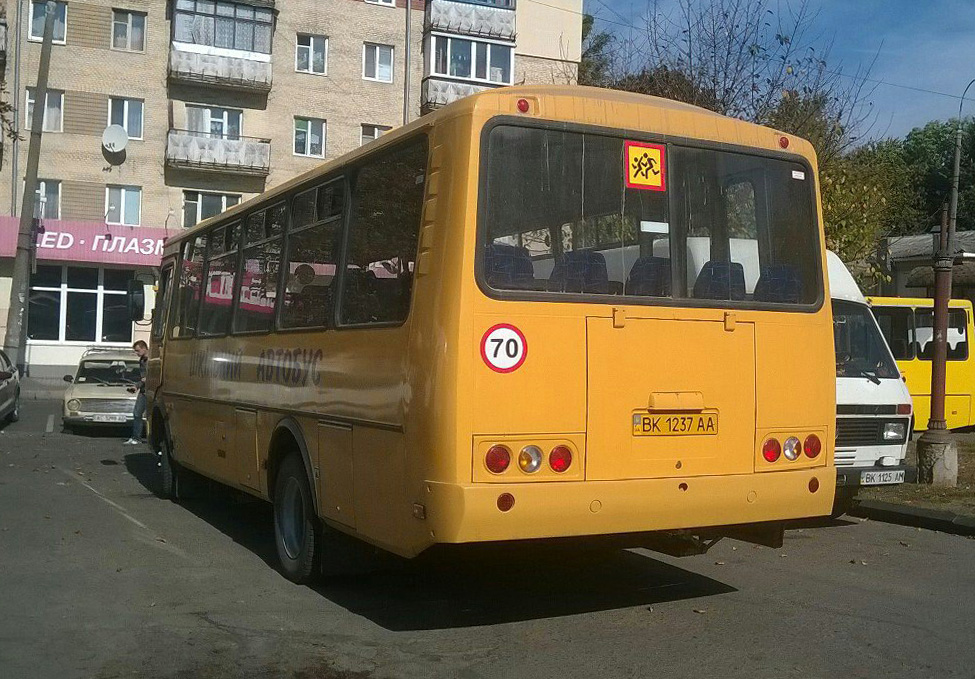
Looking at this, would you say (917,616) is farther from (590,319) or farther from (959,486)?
(959,486)

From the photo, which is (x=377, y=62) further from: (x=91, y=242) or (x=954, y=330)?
(x=954, y=330)

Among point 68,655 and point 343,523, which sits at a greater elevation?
point 343,523

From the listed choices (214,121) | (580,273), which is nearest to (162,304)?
(580,273)

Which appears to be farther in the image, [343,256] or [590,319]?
[343,256]

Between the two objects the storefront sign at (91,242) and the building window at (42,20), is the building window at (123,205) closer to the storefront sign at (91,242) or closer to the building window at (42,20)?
the storefront sign at (91,242)

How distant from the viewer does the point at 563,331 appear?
244 inches

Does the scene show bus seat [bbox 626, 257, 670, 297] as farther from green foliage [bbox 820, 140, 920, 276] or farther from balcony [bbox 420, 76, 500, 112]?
balcony [bbox 420, 76, 500, 112]

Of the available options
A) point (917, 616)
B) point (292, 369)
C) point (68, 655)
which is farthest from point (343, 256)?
point (917, 616)

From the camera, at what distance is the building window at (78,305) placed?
1497 inches

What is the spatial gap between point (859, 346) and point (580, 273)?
246 inches

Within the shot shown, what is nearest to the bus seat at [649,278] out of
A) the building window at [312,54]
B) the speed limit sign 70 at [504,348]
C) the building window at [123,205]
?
the speed limit sign 70 at [504,348]

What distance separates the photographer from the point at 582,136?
21.2ft

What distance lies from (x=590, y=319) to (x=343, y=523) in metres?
2.05

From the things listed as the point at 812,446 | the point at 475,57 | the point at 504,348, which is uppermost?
the point at 475,57
